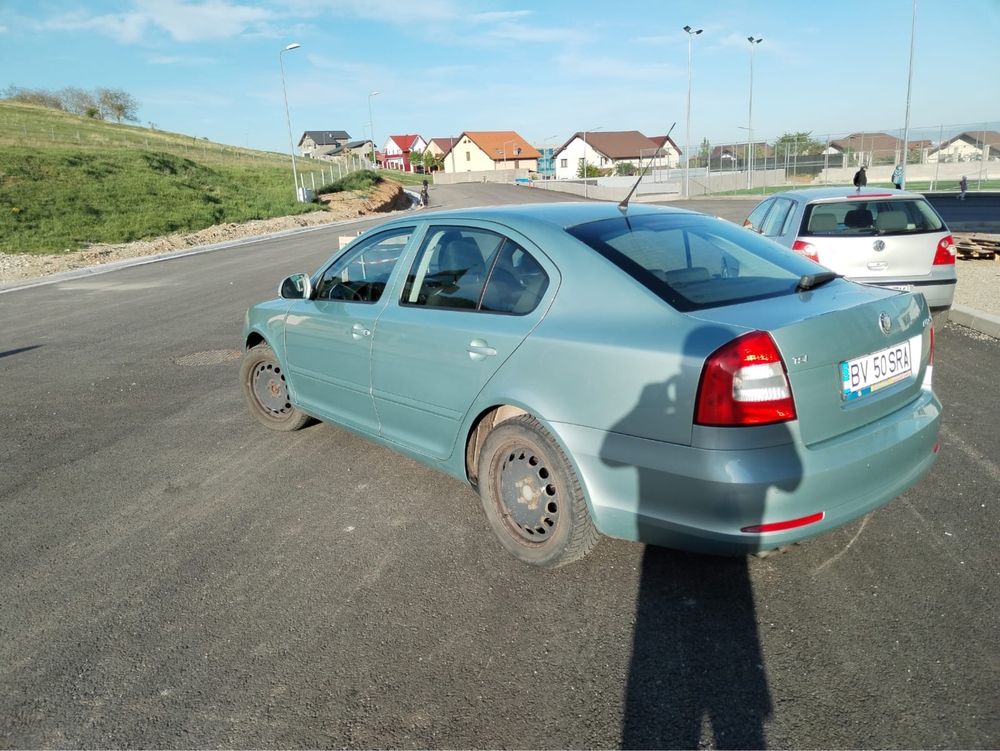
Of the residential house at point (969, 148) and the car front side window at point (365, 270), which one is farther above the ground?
the residential house at point (969, 148)

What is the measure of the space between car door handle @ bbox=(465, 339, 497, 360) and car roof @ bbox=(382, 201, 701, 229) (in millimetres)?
650

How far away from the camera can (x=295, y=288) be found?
16.9 ft

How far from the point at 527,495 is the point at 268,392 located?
2.90 meters

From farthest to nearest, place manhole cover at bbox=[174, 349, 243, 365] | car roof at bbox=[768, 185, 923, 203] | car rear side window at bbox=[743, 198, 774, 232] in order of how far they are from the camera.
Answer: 1. car rear side window at bbox=[743, 198, 774, 232]
2. manhole cover at bbox=[174, 349, 243, 365]
3. car roof at bbox=[768, 185, 923, 203]

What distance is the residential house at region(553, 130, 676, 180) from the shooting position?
104 meters

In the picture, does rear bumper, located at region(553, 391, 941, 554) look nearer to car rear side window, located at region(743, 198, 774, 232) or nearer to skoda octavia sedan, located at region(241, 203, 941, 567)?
skoda octavia sedan, located at region(241, 203, 941, 567)

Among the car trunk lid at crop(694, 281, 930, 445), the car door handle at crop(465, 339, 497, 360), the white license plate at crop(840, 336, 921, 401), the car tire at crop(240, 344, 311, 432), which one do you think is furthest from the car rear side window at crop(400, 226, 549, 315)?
the car tire at crop(240, 344, 311, 432)

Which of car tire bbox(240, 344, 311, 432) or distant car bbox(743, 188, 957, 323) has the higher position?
distant car bbox(743, 188, 957, 323)

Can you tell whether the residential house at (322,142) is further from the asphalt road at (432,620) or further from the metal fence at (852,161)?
the asphalt road at (432,620)

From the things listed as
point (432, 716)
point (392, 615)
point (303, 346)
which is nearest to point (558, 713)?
point (432, 716)

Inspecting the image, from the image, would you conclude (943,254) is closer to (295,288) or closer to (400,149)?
(295,288)

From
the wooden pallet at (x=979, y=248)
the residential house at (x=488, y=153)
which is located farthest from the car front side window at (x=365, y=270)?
the residential house at (x=488, y=153)

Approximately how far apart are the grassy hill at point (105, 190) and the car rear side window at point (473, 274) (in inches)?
913

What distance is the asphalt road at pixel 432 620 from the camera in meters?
2.55
